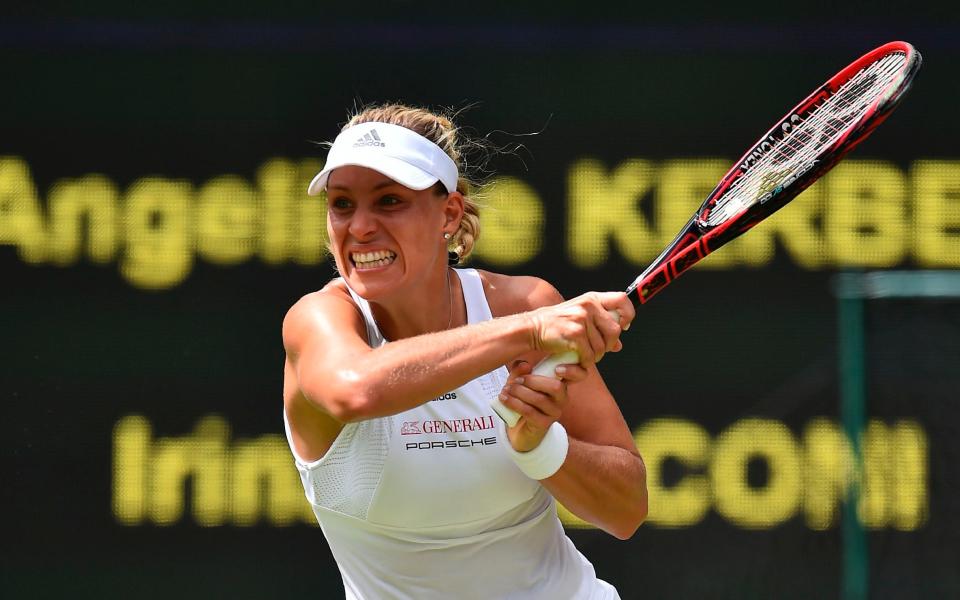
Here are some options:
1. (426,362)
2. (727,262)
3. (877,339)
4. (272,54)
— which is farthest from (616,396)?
(426,362)

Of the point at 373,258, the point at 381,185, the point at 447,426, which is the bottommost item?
the point at 447,426

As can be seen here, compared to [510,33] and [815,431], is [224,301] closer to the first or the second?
[510,33]

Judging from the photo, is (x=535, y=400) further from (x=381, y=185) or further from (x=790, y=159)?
(x=790, y=159)

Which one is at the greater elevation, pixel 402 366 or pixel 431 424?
pixel 402 366

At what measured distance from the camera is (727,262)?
361cm

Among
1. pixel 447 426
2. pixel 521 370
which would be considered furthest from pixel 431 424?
pixel 521 370

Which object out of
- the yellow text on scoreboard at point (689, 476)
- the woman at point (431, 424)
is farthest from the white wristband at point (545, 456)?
the yellow text on scoreboard at point (689, 476)

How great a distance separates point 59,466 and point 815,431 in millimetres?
1808

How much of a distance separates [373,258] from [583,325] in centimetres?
35

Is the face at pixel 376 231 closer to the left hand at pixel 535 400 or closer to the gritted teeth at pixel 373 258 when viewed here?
the gritted teeth at pixel 373 258

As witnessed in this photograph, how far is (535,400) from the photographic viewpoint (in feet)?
7.34

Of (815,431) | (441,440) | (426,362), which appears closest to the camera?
(426,362)

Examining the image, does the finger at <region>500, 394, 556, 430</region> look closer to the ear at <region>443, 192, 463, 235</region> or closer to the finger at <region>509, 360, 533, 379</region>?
the finger at <region>509, 360, 533, 379</region>

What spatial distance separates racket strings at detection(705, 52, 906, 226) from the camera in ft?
8.18
